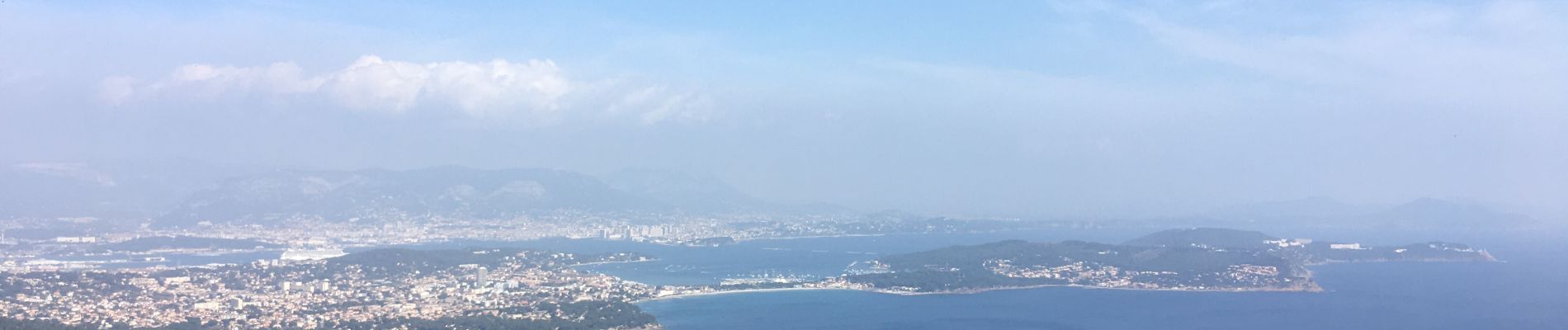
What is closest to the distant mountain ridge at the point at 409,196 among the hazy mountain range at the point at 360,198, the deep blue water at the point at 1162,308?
the hazy mountain range at the point at 360,198

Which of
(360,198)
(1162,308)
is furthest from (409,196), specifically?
(1162,308)

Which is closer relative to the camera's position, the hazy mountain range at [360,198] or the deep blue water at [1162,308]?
the deep blue water at [1162,308]

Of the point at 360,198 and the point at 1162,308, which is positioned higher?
the point at 360,198

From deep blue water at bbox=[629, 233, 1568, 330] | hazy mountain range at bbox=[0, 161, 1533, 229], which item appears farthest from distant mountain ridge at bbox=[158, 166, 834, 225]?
deep blue water at bbox=[629, 233, 1568, 330]

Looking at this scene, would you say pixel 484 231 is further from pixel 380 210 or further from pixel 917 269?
pixel 917 269

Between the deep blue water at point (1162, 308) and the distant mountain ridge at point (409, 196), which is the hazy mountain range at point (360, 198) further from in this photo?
the deep blue water at point (1162, 308)

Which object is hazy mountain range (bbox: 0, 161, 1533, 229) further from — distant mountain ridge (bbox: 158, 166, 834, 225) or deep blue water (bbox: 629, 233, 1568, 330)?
deep blue water (bbox: 629, 233, 1568, 330)

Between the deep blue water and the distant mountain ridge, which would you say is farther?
the distant mountain ridge

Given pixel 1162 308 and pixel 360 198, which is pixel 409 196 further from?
pixel 1162 308

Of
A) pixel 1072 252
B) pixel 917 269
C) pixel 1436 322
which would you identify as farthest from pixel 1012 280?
pixel 1436 322
